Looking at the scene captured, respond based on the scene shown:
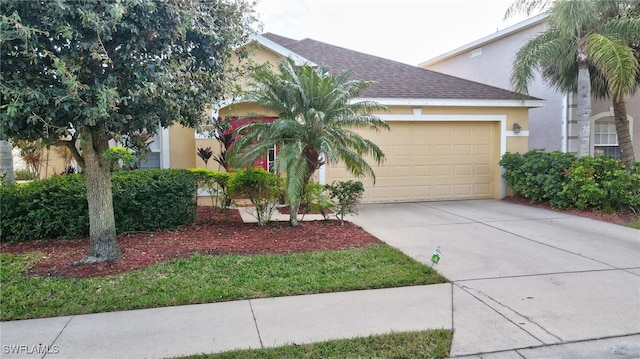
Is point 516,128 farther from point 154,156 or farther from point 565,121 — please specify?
point 154,156

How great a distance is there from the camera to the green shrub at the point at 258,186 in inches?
314

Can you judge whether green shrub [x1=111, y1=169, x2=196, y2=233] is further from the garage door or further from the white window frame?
the white window frame

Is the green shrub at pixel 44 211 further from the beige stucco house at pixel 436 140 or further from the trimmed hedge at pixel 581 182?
the trimmed hedge at pixel 581 182

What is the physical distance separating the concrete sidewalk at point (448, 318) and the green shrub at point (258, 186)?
2864 mm

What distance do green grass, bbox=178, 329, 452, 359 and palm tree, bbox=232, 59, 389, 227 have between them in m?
3.72

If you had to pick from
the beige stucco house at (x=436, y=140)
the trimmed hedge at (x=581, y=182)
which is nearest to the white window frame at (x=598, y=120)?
the beige stucco house at (x=436, y=140)

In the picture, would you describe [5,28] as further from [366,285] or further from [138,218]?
[366,285]

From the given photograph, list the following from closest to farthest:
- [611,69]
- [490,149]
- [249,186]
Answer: [249,186]
[611,69]
[490,149]

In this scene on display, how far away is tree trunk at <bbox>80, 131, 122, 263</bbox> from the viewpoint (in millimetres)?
5898

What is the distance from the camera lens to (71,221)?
23.8ft

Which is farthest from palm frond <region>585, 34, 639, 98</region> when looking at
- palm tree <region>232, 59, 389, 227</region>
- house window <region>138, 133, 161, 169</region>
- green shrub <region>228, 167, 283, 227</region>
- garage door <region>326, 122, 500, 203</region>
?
house window <region>138, 133, 161, 169</region>

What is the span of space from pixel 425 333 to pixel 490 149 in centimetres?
998

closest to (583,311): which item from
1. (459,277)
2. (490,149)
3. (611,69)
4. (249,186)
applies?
(459,277)

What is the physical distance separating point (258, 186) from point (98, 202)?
2.82 m
